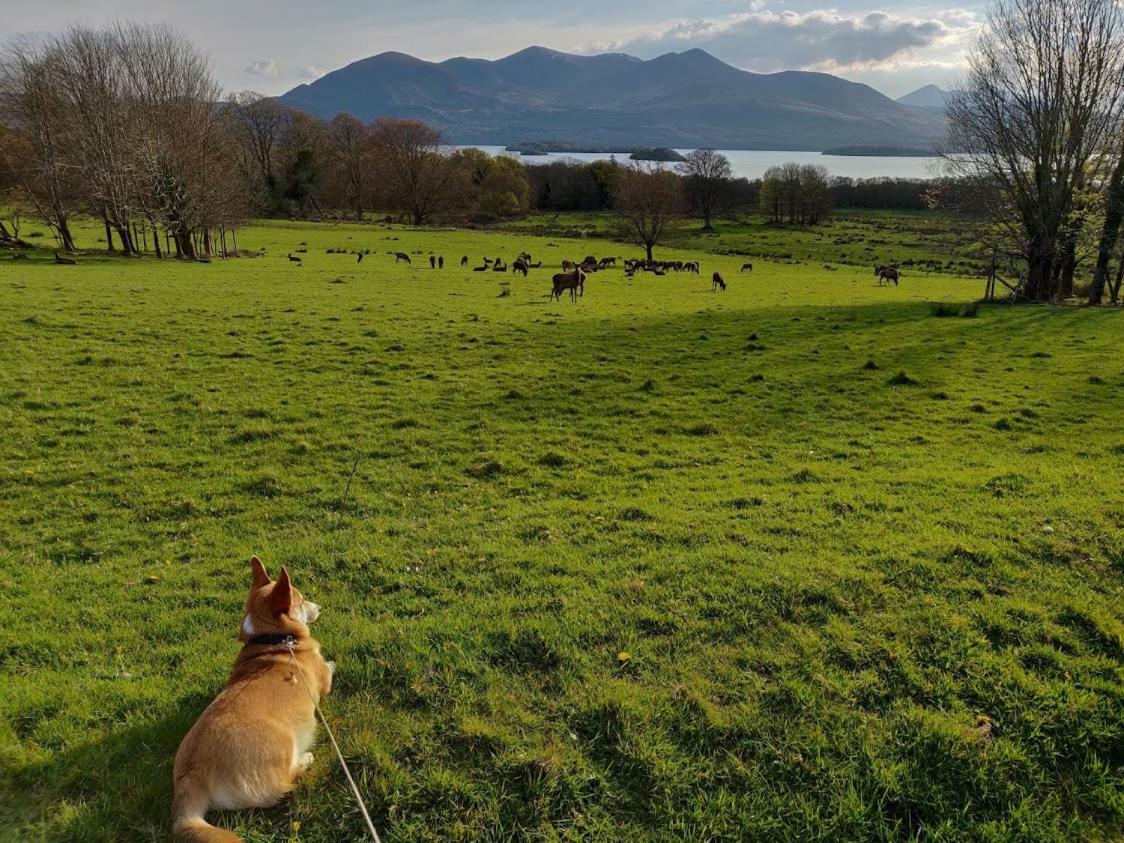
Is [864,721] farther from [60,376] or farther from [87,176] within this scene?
[87,176]

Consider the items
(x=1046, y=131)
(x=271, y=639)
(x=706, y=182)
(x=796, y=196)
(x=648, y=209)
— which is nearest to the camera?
(x=271, y=639)

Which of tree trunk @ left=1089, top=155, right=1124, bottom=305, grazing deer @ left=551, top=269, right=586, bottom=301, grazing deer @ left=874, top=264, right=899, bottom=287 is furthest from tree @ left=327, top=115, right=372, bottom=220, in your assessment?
tree trunk @ left=1089, top=155, right=1124, bottom=305

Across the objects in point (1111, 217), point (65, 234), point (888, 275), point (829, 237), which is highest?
point (829, 237)

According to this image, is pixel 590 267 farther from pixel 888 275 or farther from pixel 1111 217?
pixel 1111 217

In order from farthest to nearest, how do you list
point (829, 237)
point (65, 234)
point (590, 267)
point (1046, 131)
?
1. point (829, 237)
2. point (590, 267)
3. point (65, 234)
4. point (1046, 131)

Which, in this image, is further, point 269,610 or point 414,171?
point 414,171

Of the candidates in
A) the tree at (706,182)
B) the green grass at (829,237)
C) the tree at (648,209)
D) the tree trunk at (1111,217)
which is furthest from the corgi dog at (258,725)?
the tree at (706,182)

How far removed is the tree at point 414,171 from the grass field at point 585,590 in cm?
8323

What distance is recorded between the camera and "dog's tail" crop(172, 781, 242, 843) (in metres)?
3.04

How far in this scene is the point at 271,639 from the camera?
4.38m

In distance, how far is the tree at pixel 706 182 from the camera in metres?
105

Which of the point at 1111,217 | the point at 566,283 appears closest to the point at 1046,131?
the point at 1111,217

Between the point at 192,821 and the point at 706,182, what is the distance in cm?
11384

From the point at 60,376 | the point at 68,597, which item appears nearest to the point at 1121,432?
the point at 68,597
